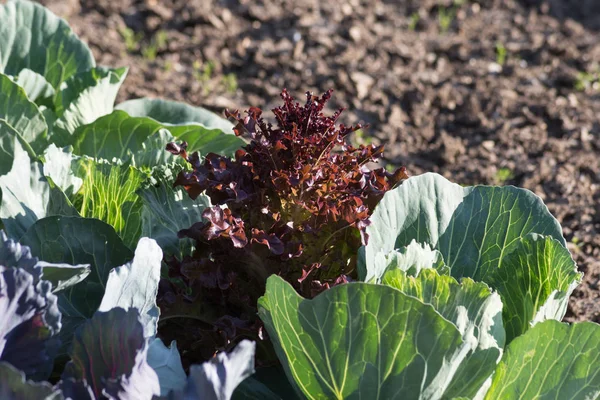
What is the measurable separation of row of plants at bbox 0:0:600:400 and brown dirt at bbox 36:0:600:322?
5.63 ft

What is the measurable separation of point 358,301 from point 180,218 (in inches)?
32.2

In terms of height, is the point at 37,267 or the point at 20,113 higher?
the point at 37,267

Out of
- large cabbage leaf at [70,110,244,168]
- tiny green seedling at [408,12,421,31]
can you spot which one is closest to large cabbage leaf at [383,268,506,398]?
large cabbage leaf at [70,110,244,168]

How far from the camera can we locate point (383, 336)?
2.01 m

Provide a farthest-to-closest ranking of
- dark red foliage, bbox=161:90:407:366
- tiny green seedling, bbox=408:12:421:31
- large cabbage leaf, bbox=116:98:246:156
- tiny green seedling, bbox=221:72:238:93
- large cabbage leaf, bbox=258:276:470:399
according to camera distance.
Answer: tiny green seedling, bbox=408:12:421:31
tiny green seedling, bbox=221:72:238:93
large cabbage leaf, bbox=116:98:246:156
dark red foliage, bbox=161:90:407:366
large cabbage leaf, bbox=258:276:470:399

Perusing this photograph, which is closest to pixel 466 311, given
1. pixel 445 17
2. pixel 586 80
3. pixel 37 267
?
pixel 37 267

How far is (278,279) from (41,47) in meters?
2.33

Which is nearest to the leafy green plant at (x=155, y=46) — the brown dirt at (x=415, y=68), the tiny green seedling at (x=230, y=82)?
the brown dirt at (x=415, y=68)

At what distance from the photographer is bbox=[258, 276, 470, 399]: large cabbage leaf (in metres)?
1.98

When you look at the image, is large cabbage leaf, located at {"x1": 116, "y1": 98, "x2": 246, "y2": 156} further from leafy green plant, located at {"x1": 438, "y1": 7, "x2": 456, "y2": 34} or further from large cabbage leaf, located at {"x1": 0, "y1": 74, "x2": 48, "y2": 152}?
Result: leafy green plant, located at {"x1": 438, "y1": 7, "x2": 456, "y2": 34}

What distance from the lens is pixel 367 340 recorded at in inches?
79.6

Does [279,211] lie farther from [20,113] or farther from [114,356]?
[20,113]

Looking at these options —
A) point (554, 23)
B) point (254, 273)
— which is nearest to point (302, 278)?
point (254, 273)

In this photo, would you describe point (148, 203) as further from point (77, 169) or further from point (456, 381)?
point (456, 381)
